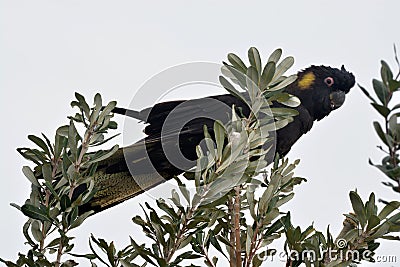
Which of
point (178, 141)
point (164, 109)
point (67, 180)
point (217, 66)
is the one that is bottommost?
point (67, 180)

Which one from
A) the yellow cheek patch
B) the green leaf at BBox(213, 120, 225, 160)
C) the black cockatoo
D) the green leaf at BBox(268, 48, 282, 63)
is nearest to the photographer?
the green leaf at BBox(213, 120, 225, 160)

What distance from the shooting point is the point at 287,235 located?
105 centimetres

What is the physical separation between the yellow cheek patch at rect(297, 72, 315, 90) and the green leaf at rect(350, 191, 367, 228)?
5.20ft

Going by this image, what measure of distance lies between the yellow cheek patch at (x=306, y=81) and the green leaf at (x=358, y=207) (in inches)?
62.4

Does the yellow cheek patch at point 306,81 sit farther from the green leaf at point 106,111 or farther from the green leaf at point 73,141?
the green leaf at point 73,141

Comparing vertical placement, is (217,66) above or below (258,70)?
above

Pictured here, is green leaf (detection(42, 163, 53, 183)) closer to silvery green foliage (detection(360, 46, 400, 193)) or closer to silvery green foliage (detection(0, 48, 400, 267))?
silvery green foliage (detection(0, 48, 400, 267))

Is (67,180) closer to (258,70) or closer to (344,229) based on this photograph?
(258,70)

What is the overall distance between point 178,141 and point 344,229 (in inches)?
32.9

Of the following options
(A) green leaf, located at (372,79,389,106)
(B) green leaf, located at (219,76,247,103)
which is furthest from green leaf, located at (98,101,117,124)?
(A) green leaf, located at (372,79,389,106)

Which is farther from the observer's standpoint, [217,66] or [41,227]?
[217,66]

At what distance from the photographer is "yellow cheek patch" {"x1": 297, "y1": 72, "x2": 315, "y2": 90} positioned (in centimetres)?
252

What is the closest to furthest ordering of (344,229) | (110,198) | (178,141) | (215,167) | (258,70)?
(215,167) → (258,70) → (344,229) → (110,198) → (178,141)

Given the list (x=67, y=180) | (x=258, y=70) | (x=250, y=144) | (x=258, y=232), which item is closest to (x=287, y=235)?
(x=258, y=232)
